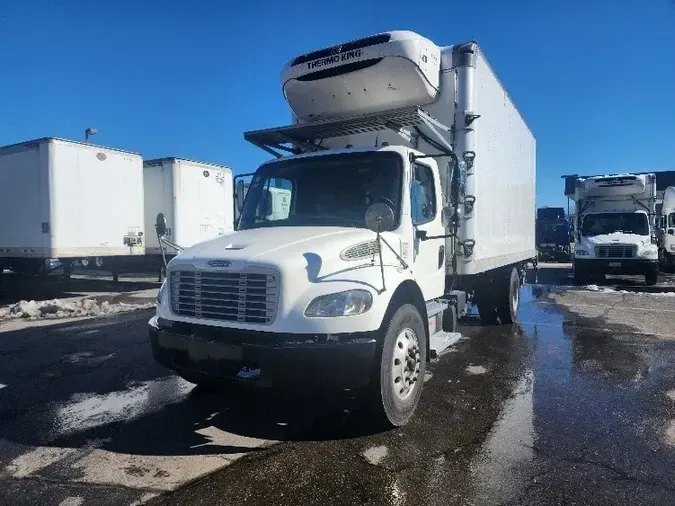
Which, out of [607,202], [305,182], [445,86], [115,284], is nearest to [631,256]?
[607,202]

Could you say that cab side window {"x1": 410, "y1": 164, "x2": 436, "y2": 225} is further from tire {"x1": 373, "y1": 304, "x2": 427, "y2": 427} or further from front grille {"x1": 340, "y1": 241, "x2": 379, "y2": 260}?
tire {"x1": 373, "y1": 304, "x2": 427, "y2": 427}

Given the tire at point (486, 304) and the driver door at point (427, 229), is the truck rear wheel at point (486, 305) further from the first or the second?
the driver door at point (427, 229)

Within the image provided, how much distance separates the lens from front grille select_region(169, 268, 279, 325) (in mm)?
3770

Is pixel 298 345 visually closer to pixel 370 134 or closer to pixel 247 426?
pixel 247 426

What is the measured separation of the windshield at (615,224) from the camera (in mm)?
16234

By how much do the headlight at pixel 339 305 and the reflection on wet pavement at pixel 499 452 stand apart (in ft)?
3.56

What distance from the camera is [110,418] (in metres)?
4.52

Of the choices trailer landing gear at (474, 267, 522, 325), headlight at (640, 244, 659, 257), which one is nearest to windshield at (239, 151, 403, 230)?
trailer landing gear at (474, 267, 522, 325)

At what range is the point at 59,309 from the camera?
1073cm

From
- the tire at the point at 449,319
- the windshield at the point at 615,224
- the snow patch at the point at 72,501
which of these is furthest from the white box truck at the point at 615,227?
the snow patch at the point at 72,501

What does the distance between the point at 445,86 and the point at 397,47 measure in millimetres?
940

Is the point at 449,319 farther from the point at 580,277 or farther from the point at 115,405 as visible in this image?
the point at 580,277

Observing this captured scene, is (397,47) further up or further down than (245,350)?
further up

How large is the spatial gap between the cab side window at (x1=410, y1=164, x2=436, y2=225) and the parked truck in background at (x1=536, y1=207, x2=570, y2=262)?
989 inches
